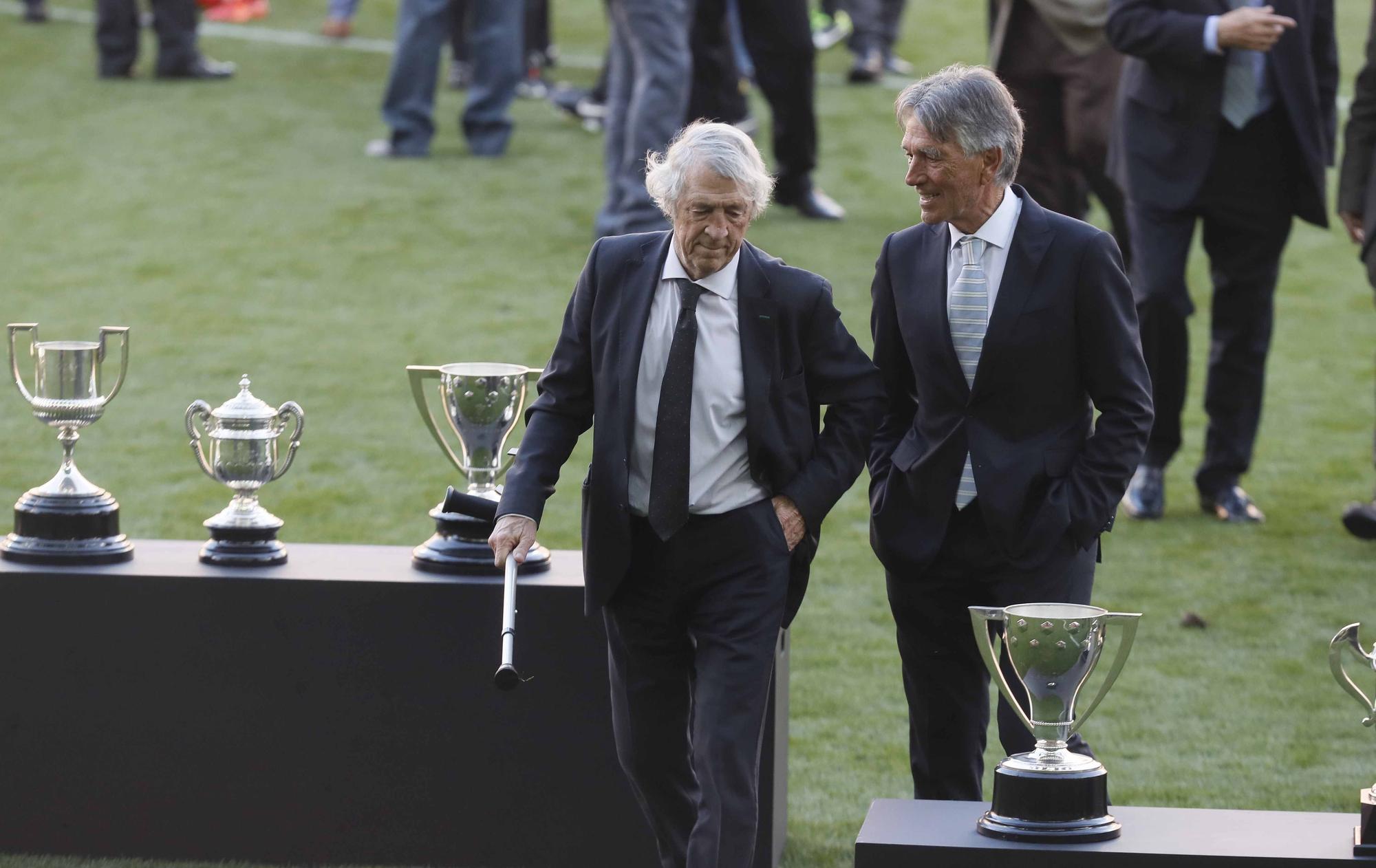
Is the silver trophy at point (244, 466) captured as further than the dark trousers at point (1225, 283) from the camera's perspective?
No

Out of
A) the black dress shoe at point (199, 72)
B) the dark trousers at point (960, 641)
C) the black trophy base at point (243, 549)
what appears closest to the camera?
the dark trousers at point (960, 641)

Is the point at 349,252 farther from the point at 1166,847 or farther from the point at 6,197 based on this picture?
the point at 1166,847

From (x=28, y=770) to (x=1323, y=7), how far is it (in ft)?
13.4

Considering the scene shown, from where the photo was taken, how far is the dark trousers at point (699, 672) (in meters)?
3.40

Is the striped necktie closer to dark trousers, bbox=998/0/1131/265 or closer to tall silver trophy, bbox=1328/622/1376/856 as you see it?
tall silver trophy, bbox=1328/622/1376/856

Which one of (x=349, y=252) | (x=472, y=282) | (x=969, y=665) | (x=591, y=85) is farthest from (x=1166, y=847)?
(x=591, y=85)

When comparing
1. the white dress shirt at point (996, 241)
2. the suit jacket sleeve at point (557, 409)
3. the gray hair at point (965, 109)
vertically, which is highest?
the gray hair at point (965, 109)

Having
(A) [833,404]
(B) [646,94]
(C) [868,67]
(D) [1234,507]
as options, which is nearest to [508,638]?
(A) [833,404]

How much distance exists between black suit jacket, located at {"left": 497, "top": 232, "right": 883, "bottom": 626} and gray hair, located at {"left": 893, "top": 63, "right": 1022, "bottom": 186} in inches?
12.6

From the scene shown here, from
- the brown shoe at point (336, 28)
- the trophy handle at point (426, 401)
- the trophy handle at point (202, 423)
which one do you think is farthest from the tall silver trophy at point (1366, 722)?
the brown shoe at point (336, 28)

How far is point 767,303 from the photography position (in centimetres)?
347

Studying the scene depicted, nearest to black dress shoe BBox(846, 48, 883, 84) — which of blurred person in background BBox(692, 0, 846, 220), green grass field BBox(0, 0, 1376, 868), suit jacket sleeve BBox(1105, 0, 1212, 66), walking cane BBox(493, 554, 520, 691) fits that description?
green grass field BBox(0, 0, 1376, 868)

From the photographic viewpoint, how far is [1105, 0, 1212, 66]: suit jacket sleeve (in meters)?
5.82

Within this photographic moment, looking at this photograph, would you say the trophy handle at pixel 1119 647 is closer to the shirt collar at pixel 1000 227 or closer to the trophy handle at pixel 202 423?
the shirt collar at pixel 1000 227
